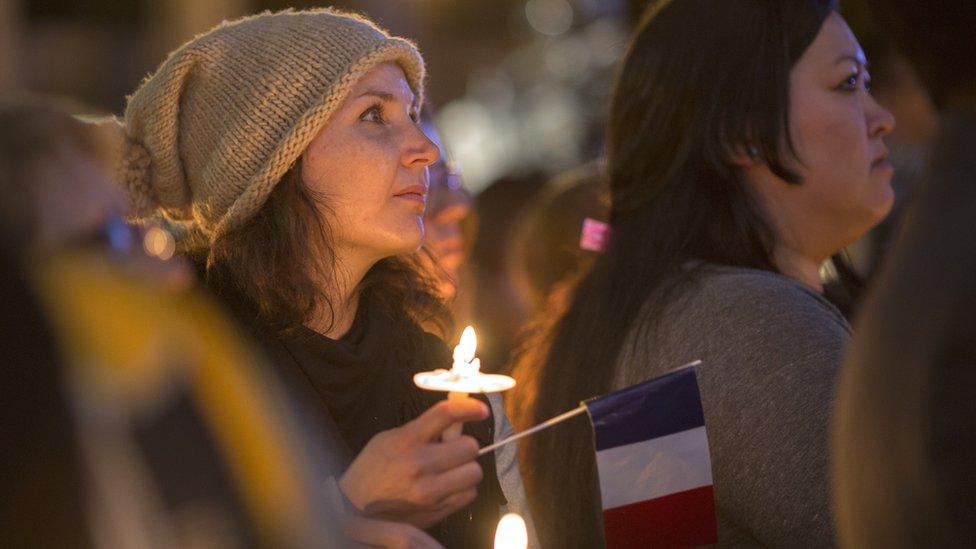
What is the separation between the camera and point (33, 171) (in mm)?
1374

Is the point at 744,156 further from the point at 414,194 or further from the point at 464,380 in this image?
the point at 464,380

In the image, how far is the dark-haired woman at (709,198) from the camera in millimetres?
2572

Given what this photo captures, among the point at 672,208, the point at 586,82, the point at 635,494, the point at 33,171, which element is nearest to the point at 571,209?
the point at 672,208

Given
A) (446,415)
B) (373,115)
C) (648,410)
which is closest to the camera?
(446,415)

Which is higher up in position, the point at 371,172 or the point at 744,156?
the point at 371,172

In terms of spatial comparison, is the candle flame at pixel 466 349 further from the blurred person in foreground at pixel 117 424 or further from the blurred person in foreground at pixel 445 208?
the blurred person in foreground at pixel 445 208

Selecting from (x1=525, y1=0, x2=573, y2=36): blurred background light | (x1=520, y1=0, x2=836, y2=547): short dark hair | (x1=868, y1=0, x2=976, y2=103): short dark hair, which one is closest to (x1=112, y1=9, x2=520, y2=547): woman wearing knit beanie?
(x1=520, y1=0, x2=836, y2=547): short dark hair

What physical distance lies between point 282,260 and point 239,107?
0.39 m

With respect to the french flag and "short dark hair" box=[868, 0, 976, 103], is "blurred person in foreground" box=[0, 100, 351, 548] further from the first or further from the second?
the french flag

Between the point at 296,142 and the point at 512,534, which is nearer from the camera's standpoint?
the point at 512,534

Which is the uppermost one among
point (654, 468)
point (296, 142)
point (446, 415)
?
point (296, 142)

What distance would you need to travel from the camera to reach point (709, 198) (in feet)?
9.12

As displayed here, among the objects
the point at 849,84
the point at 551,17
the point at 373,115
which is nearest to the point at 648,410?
the point at 373,115

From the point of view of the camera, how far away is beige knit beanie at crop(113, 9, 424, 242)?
101 inches
